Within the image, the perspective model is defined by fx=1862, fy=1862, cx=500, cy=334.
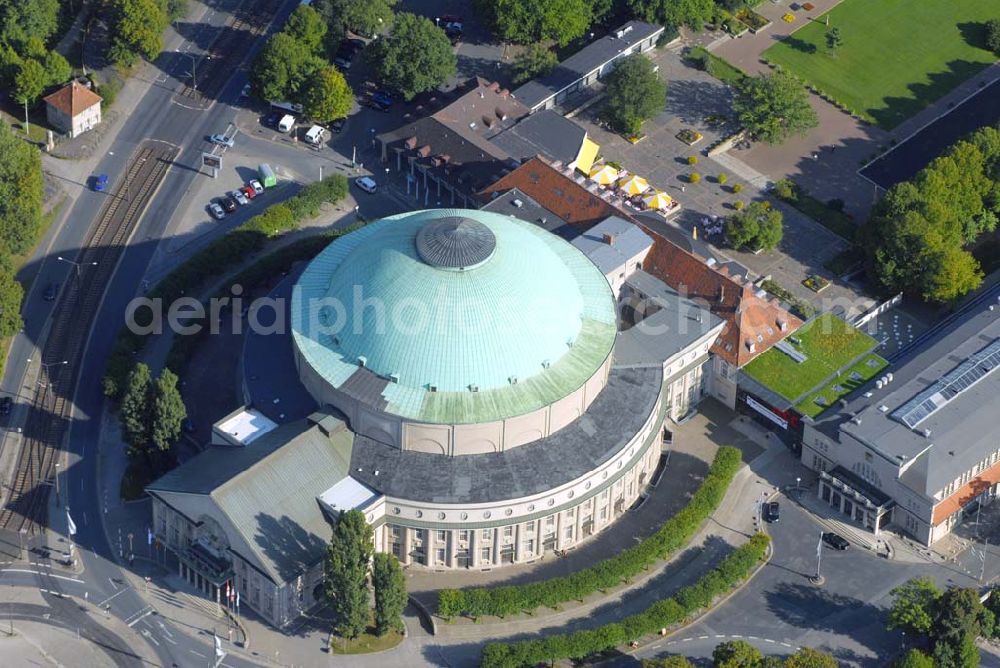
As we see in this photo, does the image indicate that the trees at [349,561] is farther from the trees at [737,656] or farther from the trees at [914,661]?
the trees at [914,661]

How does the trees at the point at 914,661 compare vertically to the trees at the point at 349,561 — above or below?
below

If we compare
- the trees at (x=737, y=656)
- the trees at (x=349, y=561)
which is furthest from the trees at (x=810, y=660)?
the trees at (x=349, y=561)

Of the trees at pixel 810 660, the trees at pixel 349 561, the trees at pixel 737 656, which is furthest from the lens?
the trees at pixel 349 561

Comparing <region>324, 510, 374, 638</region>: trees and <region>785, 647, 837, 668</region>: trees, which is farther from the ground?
<region>324, 510, 374, 638</region>: trees

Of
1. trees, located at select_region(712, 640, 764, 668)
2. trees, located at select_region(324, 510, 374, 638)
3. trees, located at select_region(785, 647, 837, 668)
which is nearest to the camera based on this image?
trees, located at select_region(712, 640, 764, 668)

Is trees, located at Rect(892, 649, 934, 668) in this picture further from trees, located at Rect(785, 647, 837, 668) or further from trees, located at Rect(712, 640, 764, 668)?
trees, located at Rect(712, 640, 764, 668)

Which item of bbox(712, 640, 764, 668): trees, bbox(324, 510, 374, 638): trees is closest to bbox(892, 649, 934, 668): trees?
bbox(712, 640, 764, 668): trees
